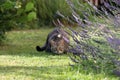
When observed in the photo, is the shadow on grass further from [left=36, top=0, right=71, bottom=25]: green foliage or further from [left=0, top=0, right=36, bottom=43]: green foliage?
[left=36, top=0, right=71, bottom=25]: green foliage

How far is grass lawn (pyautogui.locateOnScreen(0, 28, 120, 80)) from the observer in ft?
23.8

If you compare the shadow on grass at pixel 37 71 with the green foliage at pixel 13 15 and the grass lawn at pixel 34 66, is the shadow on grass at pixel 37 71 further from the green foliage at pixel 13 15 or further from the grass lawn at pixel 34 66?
the green foliage at pixel 13 15

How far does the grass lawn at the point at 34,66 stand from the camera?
7.27 meters

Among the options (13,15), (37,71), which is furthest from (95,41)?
(13,15)

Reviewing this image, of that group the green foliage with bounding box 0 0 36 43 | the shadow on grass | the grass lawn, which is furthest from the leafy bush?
the green foliage with bounding box 0 0 36 43

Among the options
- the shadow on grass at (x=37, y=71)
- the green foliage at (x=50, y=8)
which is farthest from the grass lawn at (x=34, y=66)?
the green foliage at (x=50, y=8)

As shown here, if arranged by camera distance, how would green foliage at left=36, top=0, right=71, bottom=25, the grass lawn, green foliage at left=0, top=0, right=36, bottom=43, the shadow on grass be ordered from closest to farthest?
1. the grass lawn
2. the shadow on grass
3. green foliage at left=0, top=0, right=36, bottom=43
4. green foliage at left=36, top=0, right=71, bottom=25

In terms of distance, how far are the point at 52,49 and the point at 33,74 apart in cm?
312

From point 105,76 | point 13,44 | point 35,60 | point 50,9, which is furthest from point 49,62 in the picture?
point 50,9

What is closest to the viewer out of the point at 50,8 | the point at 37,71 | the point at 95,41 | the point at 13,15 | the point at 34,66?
the point at 95,41

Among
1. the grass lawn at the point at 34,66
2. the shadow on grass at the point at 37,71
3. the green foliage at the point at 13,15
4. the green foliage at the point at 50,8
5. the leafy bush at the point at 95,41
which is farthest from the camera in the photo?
the green foliage at the point at 50,8

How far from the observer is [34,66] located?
338 inches

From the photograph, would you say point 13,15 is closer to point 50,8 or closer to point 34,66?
point 34,66

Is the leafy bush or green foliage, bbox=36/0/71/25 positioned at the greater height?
the leafy bush
